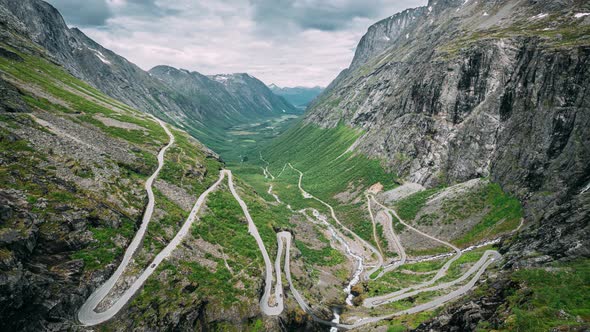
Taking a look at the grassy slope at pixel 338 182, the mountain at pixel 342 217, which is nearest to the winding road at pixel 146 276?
the mountain at pixel 342 217

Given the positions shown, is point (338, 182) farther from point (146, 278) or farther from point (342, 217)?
point (146, 278)

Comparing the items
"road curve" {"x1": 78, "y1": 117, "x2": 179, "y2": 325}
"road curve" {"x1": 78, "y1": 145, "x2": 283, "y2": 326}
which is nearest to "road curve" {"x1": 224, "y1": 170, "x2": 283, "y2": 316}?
"road curve" {"x1": 78, "y1": 145, "x2": 283, "y2": 326}

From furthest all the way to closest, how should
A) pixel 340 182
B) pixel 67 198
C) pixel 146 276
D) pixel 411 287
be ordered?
pixel 340 182
pixel 411 287
pixel 67 198
pixel 146 276

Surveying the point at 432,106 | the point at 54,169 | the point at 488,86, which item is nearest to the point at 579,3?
the point at 488,86

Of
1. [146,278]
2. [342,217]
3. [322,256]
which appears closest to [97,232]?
[146,278]

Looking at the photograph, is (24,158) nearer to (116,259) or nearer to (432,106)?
(116,259)

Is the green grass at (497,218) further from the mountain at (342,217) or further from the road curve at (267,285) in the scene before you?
the road curve at (267,285)
